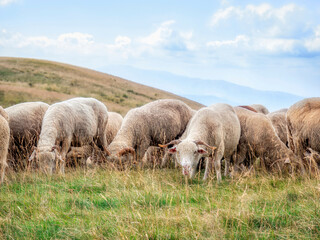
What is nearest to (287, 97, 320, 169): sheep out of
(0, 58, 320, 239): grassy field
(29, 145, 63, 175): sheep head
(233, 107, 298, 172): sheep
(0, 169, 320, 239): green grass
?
(233, 107, 298, 172): sheep

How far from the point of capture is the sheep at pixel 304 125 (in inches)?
325

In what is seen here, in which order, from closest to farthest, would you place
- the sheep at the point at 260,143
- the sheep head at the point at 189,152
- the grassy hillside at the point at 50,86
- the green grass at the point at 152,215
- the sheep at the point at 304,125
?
1. the green grass at the point at 152,215
2. the sheep head at the point at 189,152
3. the sheep at the point at 304,125
4. the sheep at the point at 260,143
5. the grassy hillside at the point at 50,86

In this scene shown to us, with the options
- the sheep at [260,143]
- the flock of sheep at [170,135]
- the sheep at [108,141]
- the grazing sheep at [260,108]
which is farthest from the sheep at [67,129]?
the grazing sheep at [260,108]

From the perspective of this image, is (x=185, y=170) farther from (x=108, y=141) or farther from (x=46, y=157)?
(x=108, y=141)

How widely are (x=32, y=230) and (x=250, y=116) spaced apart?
7.02 metres

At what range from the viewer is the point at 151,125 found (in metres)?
10.3

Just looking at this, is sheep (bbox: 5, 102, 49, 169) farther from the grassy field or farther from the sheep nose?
the sheep nose

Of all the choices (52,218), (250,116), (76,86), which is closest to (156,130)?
(250,116)

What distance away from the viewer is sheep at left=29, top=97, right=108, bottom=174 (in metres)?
7.89

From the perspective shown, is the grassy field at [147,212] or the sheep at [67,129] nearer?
the grassy field at [147,212]

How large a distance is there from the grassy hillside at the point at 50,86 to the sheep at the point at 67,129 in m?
15.1

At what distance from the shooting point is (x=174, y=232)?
4.09 metres

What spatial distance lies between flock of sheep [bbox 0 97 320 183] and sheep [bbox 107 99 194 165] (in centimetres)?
3

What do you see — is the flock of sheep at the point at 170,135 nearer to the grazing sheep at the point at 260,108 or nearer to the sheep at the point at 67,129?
the sheep at the point at 67,129
